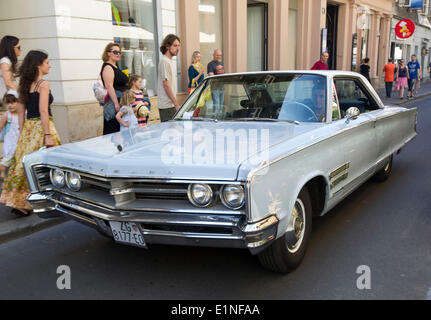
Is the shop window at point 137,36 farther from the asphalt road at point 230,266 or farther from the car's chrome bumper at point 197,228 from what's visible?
the car's chrome bumper at point 197,228

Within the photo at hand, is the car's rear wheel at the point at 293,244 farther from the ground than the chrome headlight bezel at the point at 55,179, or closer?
closer

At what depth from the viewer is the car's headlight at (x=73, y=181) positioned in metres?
3.18

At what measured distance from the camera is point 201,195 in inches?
106

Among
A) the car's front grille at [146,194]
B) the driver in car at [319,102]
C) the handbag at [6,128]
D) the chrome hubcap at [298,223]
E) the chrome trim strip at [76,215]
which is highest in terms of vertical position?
the driver in car at [319,102]

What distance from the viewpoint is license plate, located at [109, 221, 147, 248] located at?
285 centimetres

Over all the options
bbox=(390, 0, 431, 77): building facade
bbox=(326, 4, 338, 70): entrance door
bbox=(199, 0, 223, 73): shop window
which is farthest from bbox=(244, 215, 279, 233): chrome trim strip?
bbox=(390, 0, 431, 77): building facade

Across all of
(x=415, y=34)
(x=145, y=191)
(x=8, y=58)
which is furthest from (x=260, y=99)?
(x=415, y=34)

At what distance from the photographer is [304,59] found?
58.9 ft

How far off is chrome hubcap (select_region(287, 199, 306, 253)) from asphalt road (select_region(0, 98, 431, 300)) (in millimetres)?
212

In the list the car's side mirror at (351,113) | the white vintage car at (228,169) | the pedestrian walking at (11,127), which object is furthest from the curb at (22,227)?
the car's side mirror at (351,113)

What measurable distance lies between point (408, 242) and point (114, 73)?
14.0ft

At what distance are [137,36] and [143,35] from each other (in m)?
0.21

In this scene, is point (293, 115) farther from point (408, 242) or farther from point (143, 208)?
point (143, 208)
